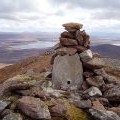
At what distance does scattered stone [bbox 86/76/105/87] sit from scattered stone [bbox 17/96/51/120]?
4.48m

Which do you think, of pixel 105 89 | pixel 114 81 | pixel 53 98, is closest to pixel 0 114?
pixel 53 98

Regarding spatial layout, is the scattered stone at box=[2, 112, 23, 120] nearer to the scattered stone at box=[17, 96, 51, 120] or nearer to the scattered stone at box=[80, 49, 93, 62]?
the scattered stone at box=[17, 96, 51, 120]

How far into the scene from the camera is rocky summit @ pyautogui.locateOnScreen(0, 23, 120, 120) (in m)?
21.7

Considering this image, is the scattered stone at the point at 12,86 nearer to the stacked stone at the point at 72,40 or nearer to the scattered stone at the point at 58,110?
the scattered stone at the point at 58,110

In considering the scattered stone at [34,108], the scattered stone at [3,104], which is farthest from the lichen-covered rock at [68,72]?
the scattered stone at [3,104]

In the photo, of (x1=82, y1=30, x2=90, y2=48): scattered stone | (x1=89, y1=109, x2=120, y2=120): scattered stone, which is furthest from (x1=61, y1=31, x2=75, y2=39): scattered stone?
(x1=89, y1=109, x2=120, y2=120): scattered stone

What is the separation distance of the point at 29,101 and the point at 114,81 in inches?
311

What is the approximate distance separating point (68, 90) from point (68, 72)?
1.29 metres

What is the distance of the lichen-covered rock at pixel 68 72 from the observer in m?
25.7

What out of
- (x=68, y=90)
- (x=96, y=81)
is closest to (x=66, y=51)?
(x=68, y=90)

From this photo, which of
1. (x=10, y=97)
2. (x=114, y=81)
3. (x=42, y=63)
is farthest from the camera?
(x=42, y=63)

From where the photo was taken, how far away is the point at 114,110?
22828mm

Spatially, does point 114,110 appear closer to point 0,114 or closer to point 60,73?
point 60,73

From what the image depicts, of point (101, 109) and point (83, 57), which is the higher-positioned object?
point (83, 57)
